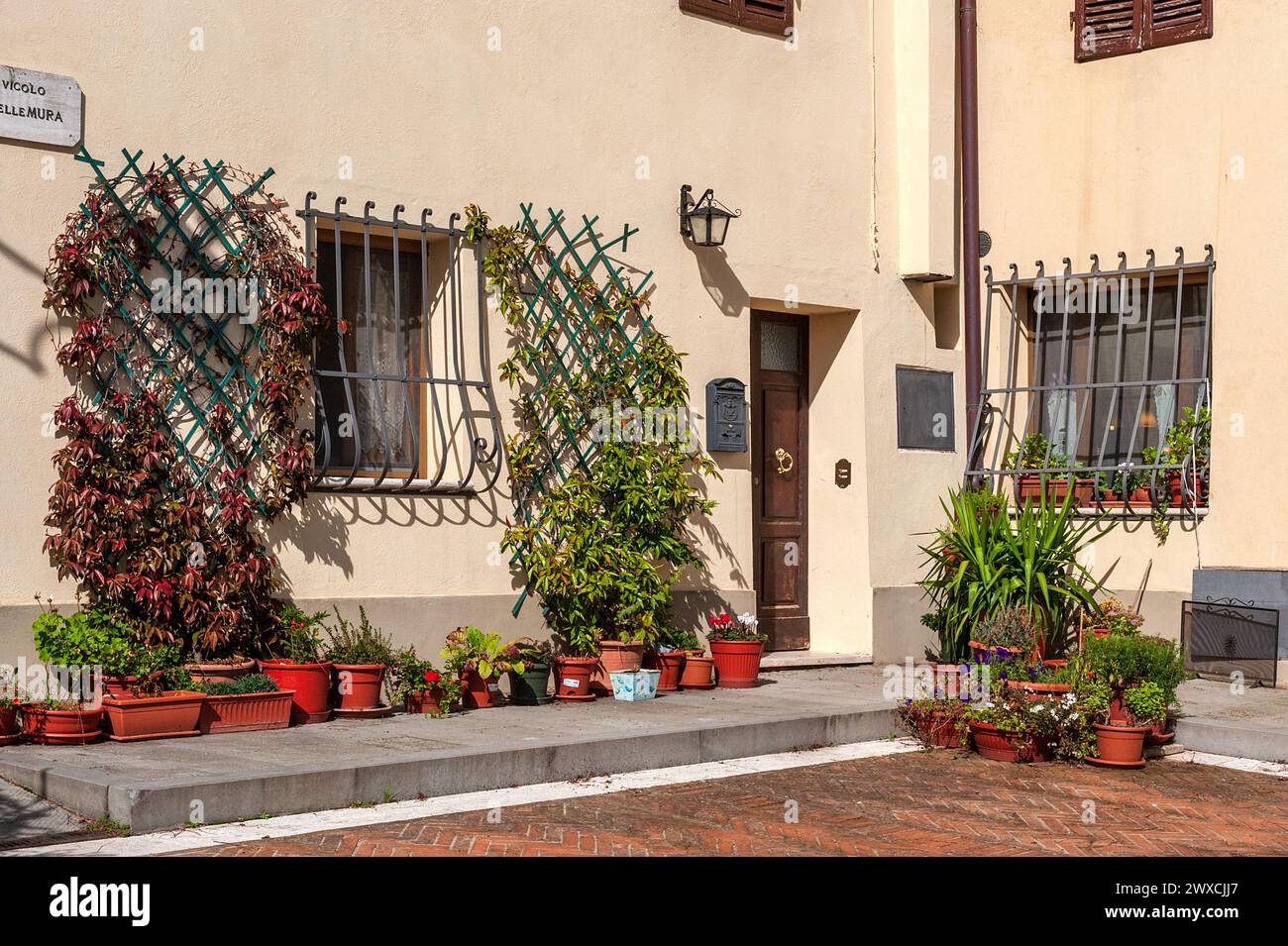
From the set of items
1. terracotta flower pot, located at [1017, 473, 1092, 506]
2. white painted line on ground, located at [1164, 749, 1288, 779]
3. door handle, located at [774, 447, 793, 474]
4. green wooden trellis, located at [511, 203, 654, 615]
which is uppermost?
green wooden trellis, located at [511, 203, 654, 615]

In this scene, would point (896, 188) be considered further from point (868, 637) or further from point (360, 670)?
point (360, 670)

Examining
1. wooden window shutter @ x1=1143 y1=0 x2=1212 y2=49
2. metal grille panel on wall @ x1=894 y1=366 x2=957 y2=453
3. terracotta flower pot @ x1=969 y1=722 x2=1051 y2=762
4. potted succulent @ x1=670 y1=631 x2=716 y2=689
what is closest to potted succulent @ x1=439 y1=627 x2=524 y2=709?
potted succulent @ x1=670 y1=631 x2=716 y2=689

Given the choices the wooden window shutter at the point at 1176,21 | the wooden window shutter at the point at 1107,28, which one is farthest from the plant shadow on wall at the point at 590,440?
the wooden window shutter at the point at 1176,21

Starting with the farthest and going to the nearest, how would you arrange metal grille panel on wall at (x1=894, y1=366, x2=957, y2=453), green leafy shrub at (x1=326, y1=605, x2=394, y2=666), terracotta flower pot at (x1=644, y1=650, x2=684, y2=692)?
metal grille panel on wall at (x1=894, y1=366, x2=957, y2=453) < terracotta flower pot at (x1=644, y1=650, x2=684, y2=692) < green leafy shrub at (x1=326, y1=605, x2=394, y2=666)

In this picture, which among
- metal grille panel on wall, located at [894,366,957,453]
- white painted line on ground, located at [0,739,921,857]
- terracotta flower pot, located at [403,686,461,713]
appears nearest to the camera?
white painted line on ground, located at [0,739,921,857]

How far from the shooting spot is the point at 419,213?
10125 millimetres

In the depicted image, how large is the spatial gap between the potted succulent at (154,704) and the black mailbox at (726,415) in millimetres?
4412

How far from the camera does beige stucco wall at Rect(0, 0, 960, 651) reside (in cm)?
871

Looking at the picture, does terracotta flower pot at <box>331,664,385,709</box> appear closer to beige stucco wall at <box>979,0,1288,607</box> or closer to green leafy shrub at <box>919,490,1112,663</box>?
green leafy shrub at <box>919,490,1112,663</box>

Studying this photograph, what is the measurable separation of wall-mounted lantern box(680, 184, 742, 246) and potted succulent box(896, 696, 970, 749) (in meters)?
3.68

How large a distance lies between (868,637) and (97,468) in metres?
5.98

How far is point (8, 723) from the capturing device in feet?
25.6

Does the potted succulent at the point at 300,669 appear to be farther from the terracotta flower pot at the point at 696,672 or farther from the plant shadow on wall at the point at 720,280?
the plant shadow on wall at the point at 720,280
